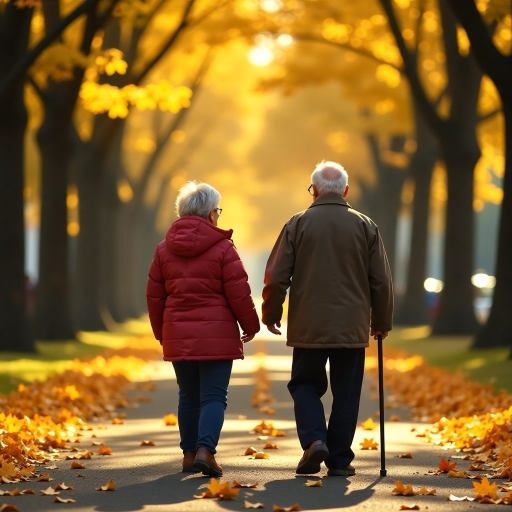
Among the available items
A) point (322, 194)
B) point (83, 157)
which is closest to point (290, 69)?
point (83, 157)

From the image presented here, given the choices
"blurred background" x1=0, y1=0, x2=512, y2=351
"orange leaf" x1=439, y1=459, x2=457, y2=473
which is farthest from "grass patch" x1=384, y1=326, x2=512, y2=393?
"orange leaf" x1=439, y1=459, x2=457, y2=473

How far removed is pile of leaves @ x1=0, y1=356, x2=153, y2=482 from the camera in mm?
8366

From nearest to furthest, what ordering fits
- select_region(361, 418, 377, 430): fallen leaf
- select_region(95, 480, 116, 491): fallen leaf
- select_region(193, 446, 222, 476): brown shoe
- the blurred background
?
select_region(95, 480, 116, 491): fallen leaf < select_region(193, 446, 222, 476): brown shoe < select_region(361, 418, 377, 430): fallen leaf < the blurred background

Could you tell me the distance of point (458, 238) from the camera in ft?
78.9

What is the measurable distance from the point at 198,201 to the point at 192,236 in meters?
0.28

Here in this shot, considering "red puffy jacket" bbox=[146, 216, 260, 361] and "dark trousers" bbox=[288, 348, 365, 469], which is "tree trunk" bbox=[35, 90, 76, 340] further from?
"dark trousers" bbox=[288, 348, 365, 469]

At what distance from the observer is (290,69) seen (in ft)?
88.9

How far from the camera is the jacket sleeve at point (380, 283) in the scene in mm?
8141

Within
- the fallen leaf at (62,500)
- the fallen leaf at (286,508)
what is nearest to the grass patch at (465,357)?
the fallen leaf at (286,508)

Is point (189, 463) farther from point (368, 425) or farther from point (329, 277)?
point (368, 425)

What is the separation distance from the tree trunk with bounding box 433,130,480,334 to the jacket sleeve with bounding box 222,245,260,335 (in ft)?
50.2

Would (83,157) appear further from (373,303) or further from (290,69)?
(373,303)

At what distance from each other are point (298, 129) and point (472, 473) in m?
40.2

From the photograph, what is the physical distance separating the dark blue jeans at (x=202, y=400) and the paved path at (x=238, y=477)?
25 cm
